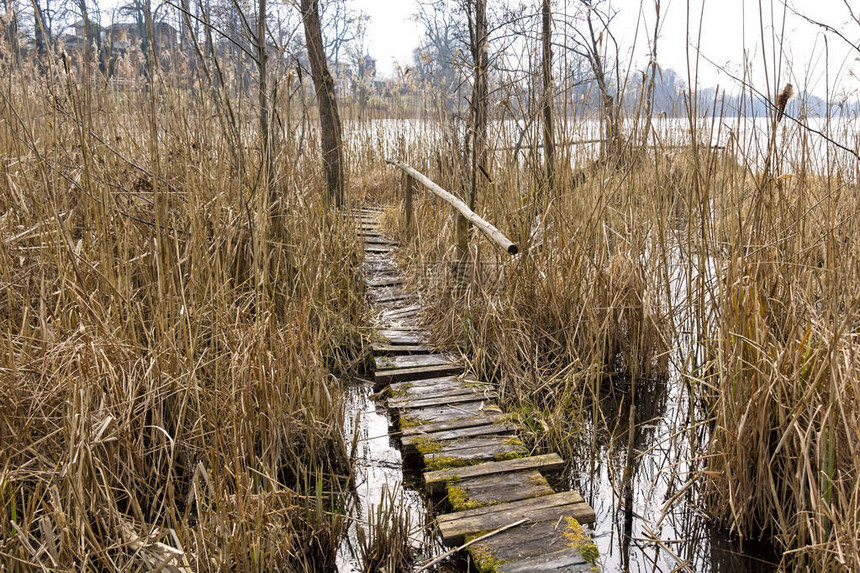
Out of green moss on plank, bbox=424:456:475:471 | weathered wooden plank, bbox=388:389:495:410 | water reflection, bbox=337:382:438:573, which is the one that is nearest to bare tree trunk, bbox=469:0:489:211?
weathered wooden plank, bbox=388:389:495:410

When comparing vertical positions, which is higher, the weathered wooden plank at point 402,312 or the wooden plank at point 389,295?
the wooden plank at point 389,295

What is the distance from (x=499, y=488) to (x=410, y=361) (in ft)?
3.77

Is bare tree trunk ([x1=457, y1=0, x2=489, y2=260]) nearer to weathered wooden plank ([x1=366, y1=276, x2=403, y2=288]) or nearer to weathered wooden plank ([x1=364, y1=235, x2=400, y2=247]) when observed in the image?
weathered wooden plank ([x1=366, y1=276, x2=403, y2=288])

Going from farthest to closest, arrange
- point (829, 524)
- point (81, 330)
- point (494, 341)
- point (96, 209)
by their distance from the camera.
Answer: point (494, 341) < point (96, 209) < point (81, 330) < point (829, 524)

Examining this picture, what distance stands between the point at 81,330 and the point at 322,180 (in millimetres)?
2207

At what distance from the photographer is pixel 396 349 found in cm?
322

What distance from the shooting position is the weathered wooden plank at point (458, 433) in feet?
7.77

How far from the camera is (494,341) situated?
301cm

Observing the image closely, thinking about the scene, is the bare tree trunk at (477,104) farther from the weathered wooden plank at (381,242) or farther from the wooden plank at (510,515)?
the weathered wooden plank at (381,242)

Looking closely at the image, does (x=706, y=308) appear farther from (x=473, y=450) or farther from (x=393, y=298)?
(x=393, y=298)

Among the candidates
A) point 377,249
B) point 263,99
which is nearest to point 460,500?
point 263,99

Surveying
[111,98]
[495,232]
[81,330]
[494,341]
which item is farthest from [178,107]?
[494,341]

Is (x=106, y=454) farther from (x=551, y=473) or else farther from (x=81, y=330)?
(x=551, y=473)

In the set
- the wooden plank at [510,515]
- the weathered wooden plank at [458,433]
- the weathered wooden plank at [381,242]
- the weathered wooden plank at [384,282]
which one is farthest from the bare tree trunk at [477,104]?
the weathered wooden plank at [381,242]
